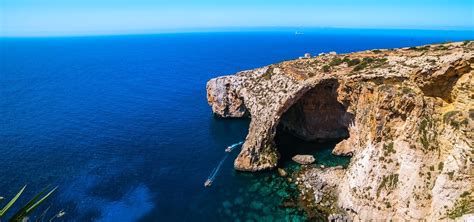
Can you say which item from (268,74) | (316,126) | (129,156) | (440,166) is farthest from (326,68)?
(129,156)

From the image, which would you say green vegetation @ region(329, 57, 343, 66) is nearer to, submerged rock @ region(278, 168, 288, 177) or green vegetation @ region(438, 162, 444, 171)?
submerged rock @ region(278, 168, 288, 177)

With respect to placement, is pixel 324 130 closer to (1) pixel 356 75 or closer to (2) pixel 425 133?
(1) pixel 356 75

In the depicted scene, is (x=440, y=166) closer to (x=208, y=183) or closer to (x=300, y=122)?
(x=208, y=183)

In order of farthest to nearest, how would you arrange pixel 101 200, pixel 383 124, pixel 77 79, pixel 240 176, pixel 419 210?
1. pixel 77 79
2. pixel 240 176
3. pixel 101 200
4. pixel 383 124
5. pixel 419 210

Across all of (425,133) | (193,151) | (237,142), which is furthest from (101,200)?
(425,133)

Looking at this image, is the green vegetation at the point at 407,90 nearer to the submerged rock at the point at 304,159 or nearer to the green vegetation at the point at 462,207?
the green vegetation at the point at 462,207

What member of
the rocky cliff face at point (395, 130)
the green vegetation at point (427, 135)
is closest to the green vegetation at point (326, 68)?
the rocky cliff face at point (395, 130)
